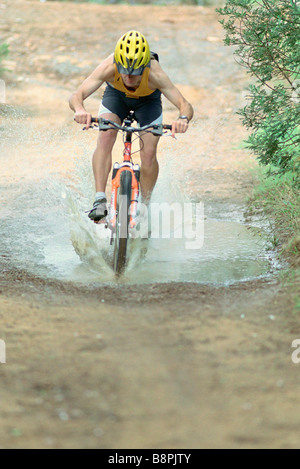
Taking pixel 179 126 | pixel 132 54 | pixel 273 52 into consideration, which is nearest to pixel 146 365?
pixel 179 126

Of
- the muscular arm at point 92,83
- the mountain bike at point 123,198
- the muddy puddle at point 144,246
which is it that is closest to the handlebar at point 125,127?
the mountain bike at point 123,198

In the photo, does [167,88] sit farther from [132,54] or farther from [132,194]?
[132,194]

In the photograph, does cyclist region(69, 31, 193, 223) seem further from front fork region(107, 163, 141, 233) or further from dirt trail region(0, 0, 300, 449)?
dirt trail region(0, 0, 300, 449)

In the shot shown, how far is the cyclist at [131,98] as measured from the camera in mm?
5051

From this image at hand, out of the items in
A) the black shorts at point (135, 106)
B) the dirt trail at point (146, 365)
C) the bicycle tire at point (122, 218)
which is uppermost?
the black shorts at point (135, 106)

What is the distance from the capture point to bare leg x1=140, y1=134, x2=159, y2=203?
553 centimetres

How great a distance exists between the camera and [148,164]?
220 inches

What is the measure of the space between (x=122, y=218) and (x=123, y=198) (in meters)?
0.17

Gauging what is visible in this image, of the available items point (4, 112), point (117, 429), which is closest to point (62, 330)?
point (117, 429)

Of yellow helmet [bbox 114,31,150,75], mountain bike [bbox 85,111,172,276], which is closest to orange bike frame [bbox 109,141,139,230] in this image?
mountain bike [bbox 85,111,172,276]

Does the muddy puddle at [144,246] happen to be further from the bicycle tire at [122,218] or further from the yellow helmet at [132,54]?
the yellow helmet at [132,54]

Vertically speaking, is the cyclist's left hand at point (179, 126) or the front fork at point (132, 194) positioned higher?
the cyclist's left hand at point (179, 126)

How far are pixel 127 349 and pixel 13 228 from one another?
12.7 feet
